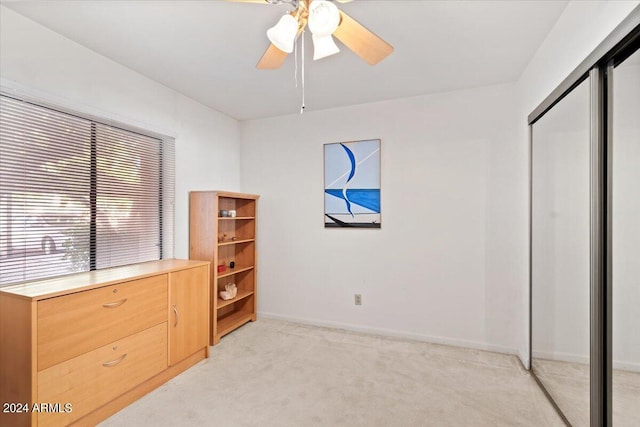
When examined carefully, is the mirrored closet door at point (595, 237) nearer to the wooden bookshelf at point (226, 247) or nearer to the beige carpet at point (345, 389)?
the beige carpet at point (345, 389)

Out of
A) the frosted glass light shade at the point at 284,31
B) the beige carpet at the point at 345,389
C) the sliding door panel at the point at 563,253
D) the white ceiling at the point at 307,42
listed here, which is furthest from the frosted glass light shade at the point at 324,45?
the beige carpet at the point at 345,389

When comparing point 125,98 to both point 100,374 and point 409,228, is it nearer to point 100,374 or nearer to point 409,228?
point 100,374

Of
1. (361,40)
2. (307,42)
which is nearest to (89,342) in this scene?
(361,40)

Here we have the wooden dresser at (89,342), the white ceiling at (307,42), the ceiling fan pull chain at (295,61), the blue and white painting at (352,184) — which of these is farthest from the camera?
the blue and white painting at (352,184)

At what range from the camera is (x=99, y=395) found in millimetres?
1830

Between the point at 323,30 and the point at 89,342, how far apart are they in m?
2.13

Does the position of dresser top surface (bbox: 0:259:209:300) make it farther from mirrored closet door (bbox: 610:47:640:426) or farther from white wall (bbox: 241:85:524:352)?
mirrored closet door (bbox: 610:47:640:426)

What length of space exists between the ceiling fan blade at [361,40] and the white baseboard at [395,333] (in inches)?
104

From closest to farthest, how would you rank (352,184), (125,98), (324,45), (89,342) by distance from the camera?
(324,45)
(89,342)
(125,98)
(352,184)

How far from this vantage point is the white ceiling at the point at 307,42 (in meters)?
1.78

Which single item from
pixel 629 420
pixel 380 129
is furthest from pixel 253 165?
pixel 629 420

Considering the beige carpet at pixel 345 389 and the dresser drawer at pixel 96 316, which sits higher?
the dresser drawer at pixel 96 316

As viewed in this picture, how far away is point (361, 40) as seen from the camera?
1.45 metres

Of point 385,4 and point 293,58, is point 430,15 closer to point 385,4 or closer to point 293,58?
point 385,4
